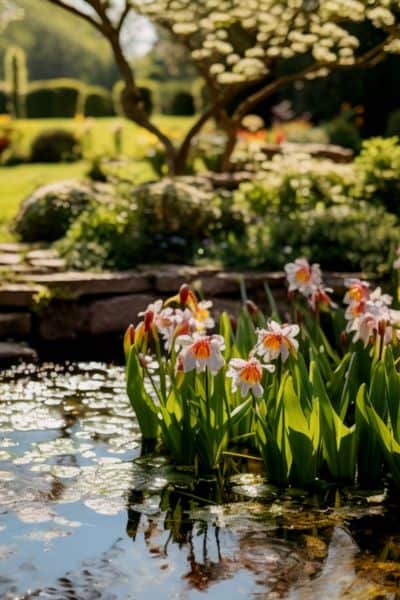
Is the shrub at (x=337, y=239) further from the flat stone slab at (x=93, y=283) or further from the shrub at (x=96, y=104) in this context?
the shrub at (x=96, y=104)

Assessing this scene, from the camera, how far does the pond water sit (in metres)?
3.23

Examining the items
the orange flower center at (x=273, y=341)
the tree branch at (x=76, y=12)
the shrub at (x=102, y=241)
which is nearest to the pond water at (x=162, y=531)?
the orange flower center at (x=273, y=341)

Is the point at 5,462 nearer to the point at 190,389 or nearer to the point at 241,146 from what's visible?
the point at 190,389

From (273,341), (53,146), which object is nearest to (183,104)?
(53,146)

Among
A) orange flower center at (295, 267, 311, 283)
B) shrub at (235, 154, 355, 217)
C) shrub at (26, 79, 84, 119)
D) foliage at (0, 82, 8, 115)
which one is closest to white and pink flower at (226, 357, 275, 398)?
orange flower center at (295, 267, 311, 283)

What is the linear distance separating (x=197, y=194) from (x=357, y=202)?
4.95 feet

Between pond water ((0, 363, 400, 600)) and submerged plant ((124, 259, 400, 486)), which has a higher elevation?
submerged plant ((124, 259, 400, 486))

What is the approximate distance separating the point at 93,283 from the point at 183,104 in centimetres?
1991

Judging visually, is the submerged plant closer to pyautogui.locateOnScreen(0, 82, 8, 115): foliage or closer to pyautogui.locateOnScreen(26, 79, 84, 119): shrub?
pyautogui.locateOnScreen(26, 79, 84, 119): shrub

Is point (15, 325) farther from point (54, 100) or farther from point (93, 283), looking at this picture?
point (54, 100)

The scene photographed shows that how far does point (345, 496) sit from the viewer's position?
3984 millimetres

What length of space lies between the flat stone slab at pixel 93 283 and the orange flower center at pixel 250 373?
11.6 feet

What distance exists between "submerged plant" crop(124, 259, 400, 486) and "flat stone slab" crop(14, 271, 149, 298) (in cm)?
268

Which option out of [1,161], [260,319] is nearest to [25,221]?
[260,319]
